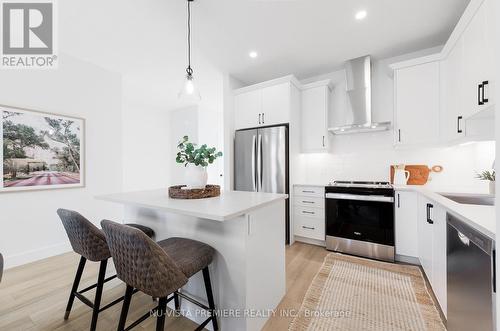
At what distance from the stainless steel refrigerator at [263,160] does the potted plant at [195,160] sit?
4.86 ft

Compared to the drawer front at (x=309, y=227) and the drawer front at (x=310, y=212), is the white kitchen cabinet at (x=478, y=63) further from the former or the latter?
the drawer front at (x=309, y=227)

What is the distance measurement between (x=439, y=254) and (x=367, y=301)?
0.69 m

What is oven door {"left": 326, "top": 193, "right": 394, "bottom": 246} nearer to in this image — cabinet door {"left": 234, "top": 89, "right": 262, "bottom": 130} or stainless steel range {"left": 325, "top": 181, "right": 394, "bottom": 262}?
stainless steel range {"left": 325, "top": 181, "right": 394, "bottom": 262}

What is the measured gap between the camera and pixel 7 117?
2.35 meters

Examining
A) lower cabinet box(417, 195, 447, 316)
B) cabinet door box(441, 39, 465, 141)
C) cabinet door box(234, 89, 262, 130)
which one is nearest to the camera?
lower cabinet box(417, 195, 447, 316)

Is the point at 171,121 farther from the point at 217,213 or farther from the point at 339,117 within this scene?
the point at 217,213

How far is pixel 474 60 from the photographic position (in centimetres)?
170

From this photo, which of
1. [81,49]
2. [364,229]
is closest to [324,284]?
[364,229]

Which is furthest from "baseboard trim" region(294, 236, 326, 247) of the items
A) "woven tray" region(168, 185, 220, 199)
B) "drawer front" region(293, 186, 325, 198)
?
"woven tray" region(168, 185, 220, 199)

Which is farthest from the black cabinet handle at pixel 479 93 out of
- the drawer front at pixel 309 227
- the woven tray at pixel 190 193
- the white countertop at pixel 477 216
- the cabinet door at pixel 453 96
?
the woven tray at pixel 190 193

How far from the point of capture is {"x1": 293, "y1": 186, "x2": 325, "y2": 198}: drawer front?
2935 millimetres

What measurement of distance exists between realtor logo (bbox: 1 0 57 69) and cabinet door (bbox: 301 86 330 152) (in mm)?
3165

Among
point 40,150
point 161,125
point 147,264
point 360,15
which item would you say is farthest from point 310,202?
point 161,125

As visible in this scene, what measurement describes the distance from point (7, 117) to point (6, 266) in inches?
66.0
